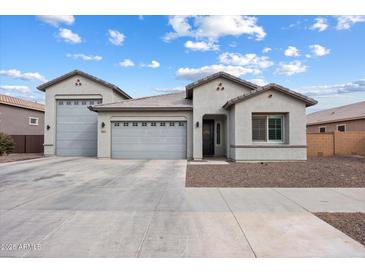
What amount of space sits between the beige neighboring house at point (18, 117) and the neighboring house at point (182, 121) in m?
7.37

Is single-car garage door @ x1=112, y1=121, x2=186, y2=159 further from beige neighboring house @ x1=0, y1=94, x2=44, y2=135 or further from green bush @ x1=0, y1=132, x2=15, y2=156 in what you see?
beige neighboring house @ x1=0, y1=94, x2=44, y2=135

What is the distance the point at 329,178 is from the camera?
8.99 m

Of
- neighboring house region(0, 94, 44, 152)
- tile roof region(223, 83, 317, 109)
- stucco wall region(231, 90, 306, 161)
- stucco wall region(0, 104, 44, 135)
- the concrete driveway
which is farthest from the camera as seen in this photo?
stucco wall region(0, 104, 44, 135)

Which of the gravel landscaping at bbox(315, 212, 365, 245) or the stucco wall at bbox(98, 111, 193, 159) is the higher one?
the stucco wall at bbox(98, 111, 193, 159)

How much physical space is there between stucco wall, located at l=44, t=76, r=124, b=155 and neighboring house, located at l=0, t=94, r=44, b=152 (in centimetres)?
498

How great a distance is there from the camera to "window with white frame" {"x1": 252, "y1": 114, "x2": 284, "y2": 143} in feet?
45.8

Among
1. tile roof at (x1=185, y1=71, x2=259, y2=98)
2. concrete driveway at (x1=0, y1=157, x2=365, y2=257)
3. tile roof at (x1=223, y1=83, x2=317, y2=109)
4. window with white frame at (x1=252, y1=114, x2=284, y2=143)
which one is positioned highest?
tile roof at (x1=185, y1=71, x2=259, y2=98)

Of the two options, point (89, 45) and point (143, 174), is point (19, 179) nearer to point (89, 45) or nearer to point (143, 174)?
point (143, 174)

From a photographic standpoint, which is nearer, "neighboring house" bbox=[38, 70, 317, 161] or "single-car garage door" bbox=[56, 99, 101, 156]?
"neighboring house" bbox=[38, 70, 317, 161]

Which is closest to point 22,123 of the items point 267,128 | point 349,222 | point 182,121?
point 182,121

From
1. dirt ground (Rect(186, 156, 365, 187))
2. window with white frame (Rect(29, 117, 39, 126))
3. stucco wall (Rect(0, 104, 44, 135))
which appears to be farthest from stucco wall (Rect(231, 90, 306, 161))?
window with white frame (Rect(29, 117, 39, 126))

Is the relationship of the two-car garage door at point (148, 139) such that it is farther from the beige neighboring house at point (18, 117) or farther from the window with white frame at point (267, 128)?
the beige neighboring house at point (18, 117)

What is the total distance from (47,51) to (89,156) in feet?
23.2
